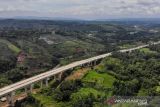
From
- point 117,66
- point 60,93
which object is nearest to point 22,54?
point 117,66

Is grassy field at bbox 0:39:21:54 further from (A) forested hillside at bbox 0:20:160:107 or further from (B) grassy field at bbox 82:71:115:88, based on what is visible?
(B) grassy field at bbox 82:71:115:88

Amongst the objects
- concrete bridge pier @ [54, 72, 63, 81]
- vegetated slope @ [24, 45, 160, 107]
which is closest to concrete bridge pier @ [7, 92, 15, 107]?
vegetated slope @ [24, 45, 160, 107]

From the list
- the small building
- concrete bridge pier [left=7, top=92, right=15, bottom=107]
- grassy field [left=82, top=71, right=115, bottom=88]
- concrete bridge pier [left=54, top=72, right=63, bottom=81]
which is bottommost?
the small building

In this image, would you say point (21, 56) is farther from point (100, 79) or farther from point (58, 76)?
point (100, 79)

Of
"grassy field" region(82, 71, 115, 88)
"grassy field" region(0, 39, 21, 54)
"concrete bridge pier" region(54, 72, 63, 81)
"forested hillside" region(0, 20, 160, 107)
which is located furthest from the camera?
"grassy field" region(0, 39, 21, 54)

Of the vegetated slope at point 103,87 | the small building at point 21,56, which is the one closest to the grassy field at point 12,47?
the small building at point 21,56

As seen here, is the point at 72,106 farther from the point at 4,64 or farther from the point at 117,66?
the point at 4,64

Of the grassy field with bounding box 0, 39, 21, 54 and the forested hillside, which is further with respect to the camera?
the grassy field with bounding box 0, 39, 21, 54

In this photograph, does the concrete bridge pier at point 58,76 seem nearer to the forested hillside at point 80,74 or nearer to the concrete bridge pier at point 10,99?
the forested hillside at point 80,74

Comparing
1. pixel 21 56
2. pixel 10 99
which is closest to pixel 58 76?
pixel 10 99
